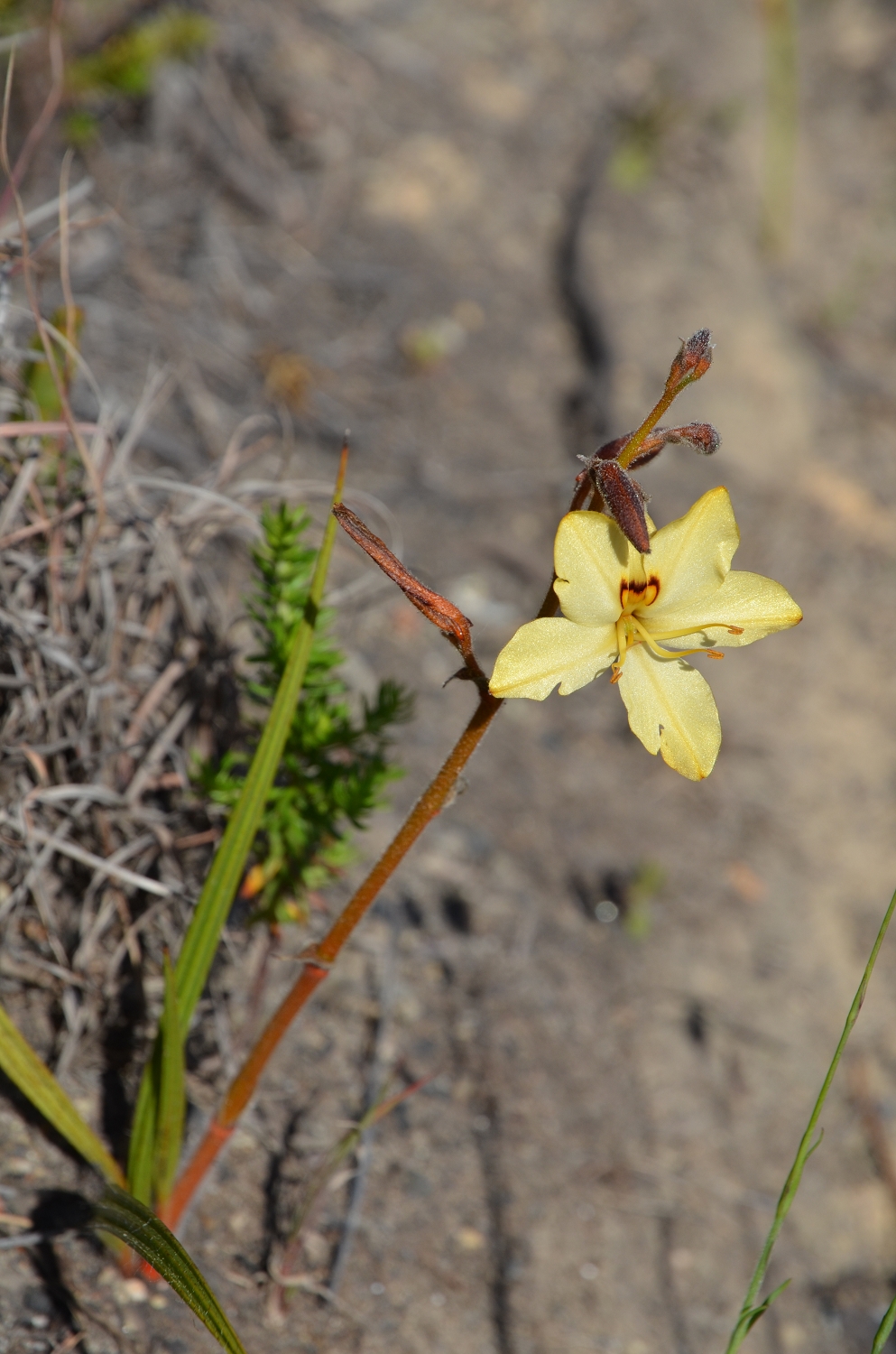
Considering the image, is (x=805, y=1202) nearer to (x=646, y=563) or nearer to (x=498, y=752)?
(x=498, y=752)

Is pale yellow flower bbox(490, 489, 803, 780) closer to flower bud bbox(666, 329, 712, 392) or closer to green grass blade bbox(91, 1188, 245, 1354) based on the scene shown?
flower bud bbox(666, 329, 712, 392)

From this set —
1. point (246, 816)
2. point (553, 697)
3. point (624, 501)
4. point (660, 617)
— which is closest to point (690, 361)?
point (624, 501)

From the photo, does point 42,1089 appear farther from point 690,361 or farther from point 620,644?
point 690,361

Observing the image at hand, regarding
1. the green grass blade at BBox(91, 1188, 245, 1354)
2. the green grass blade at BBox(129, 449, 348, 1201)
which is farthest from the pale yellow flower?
the green grass blade at BBox(91, 1188, 245, 1354)

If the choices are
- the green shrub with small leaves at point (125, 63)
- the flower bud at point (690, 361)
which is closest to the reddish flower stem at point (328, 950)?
the flower bud at point (690, 361)

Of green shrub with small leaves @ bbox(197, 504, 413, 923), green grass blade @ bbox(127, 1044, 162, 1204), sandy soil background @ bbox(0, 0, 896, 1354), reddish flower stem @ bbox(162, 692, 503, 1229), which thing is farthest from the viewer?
sandy soil background @ bbox(0, 0, 896, 1354)

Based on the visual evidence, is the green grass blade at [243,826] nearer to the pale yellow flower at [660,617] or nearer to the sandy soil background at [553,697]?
the pale yellow flower at [660,617]

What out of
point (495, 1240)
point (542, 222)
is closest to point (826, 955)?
point (495, 1240)
